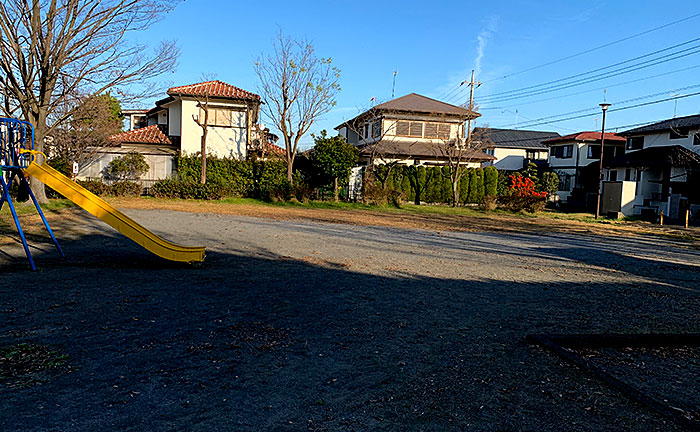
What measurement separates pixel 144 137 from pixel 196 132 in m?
3.16

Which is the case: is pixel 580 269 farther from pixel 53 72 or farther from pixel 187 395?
pixel 53 72

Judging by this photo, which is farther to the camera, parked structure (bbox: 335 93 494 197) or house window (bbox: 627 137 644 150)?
house window (bbox: 627 137 644 150)

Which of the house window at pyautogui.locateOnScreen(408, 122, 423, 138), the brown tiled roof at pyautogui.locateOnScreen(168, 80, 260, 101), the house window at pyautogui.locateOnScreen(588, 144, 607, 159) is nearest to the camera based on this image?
the brown tiled roof at pyautogui.locateOnScreen(168, 80, 260, 101)

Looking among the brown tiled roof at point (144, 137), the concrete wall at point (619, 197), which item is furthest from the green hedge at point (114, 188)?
the concrete wall at point (619, 197)

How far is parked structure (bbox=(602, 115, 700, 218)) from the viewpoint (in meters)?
23.8

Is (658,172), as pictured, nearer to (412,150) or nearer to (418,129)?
(418,129)

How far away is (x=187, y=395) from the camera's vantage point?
2.92 m

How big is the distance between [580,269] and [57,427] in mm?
8396

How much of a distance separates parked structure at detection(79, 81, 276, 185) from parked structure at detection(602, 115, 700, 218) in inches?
751

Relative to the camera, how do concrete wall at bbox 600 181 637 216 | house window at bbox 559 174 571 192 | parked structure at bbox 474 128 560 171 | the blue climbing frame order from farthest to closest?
parked structure at bbox 474 128 560 171
house window at bbox 559 174 571 192
concrete wall at bbox 600 181 637 216
the blue climbing frame

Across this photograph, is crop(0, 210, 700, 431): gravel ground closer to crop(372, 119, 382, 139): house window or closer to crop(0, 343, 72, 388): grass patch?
crop(0, 343, 72, 388): grass patch

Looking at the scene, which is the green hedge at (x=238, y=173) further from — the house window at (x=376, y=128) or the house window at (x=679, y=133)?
the house window at (x=679, y=133)

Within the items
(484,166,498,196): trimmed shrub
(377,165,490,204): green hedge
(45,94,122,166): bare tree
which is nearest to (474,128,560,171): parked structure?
(484,166,498,196): trimmed shrub

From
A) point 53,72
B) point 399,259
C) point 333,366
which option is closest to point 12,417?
point 333,366
